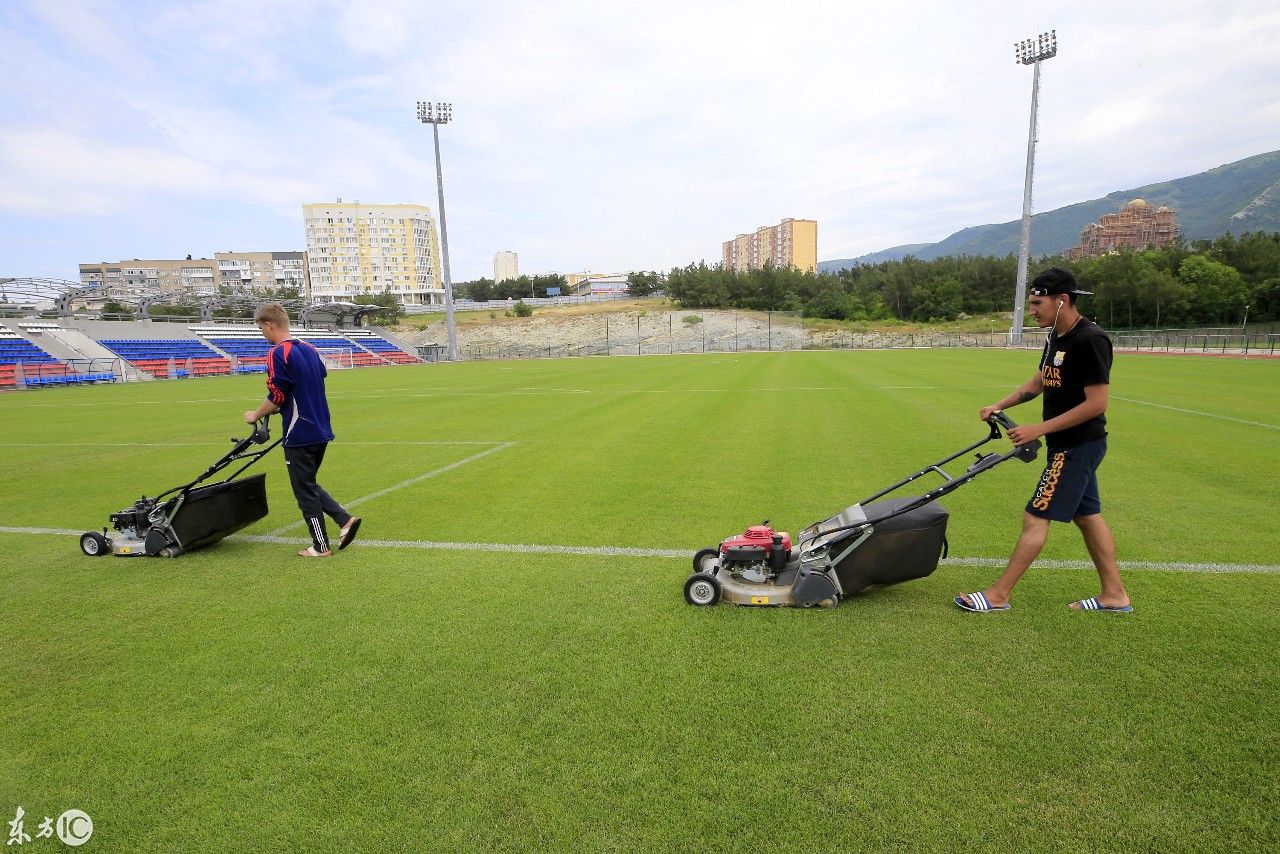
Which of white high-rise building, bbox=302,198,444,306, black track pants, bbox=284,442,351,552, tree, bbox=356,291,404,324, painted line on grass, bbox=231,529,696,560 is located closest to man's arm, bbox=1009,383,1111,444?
painted line on grass, bbox=231,529,696,560

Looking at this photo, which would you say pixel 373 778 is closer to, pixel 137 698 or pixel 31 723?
pixel 137 698

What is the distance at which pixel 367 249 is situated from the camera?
Answer: 12975 cm

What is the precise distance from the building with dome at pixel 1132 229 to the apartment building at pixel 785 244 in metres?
61.9

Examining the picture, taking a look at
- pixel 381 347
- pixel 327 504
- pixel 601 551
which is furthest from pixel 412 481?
pixel 381 347

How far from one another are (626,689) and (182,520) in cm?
393

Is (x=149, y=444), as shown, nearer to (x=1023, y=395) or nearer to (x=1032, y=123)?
(x=1023, y=395)

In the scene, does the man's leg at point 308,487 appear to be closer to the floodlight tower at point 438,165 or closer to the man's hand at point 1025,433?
the man's hand at point 1025,433

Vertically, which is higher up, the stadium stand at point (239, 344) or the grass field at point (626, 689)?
the stadium stand at point (239, 344)

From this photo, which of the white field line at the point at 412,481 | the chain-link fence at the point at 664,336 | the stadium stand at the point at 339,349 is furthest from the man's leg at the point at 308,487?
the chain-link fence at the point at 664,336

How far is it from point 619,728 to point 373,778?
940mm

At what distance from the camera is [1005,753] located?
7.48 ft

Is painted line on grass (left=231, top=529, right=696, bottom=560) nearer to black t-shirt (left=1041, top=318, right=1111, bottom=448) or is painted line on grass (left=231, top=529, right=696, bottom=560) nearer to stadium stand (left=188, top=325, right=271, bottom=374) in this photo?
black t-shirt (left=1041, top=318, right=1111, bottom=448)

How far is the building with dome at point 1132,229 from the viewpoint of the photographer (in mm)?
125688

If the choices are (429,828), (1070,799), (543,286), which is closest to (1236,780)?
(1070,799)
